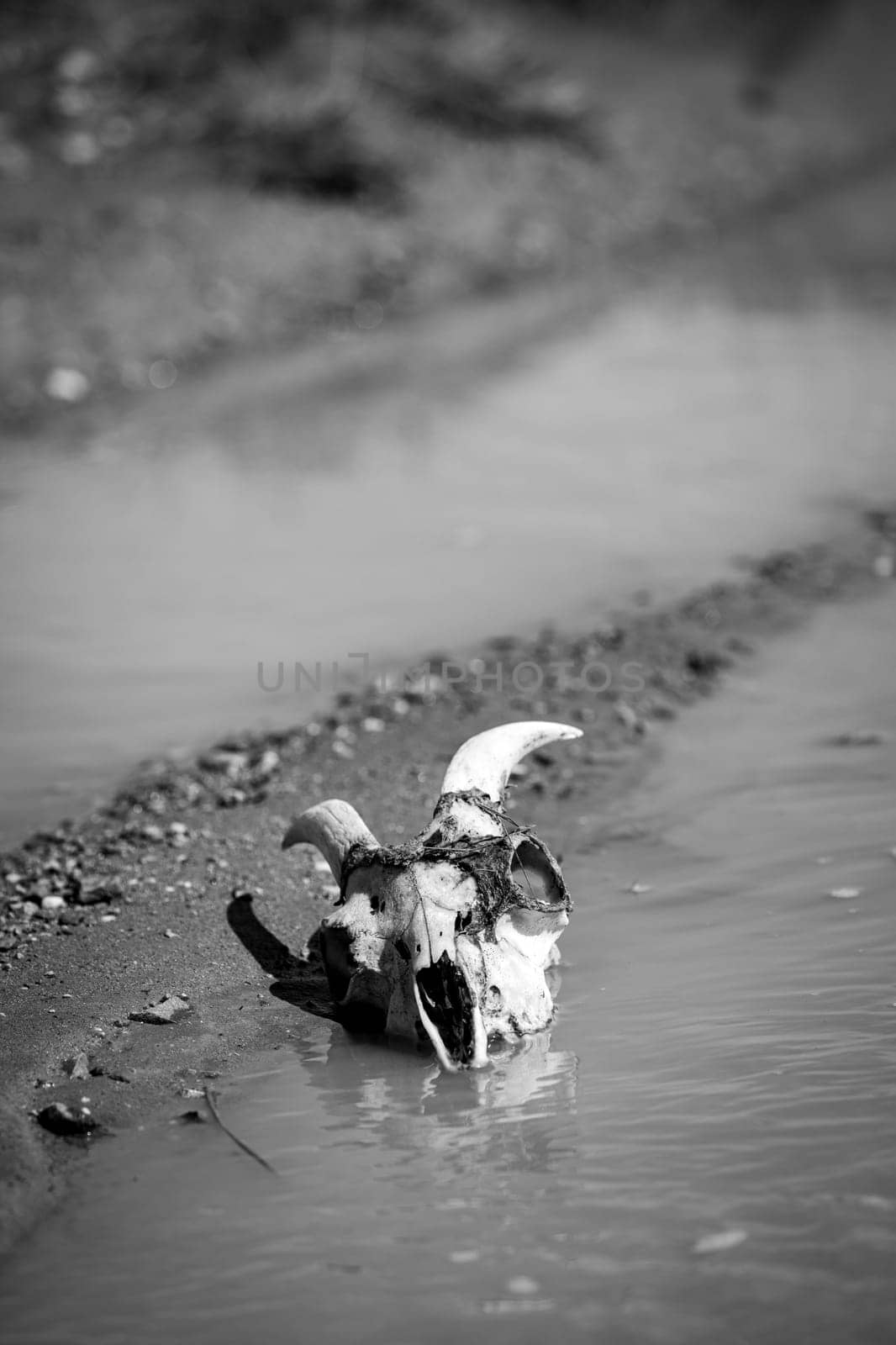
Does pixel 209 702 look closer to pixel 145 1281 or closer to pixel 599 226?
pixel 145 1281

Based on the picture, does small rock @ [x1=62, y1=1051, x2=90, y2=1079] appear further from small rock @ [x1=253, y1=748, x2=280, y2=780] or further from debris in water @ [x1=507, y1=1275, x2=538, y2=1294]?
small rock @ [x1=253, y1=748, x2=280, y2=780]

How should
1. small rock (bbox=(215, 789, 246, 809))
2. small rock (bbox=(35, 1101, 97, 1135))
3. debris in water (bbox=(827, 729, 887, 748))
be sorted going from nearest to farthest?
small rock (bbox=(35, 1101, 97, 1135))
small rock (bbox=(215, 789, 246, 809))
debris in water (bbox=(827, 729, 887, 748))

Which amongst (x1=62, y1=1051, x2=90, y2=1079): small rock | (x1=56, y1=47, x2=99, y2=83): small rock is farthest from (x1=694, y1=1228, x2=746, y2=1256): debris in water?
(x1=56, y1=47, x2=99, y2=83): small rock

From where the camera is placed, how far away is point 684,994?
4.79 meters

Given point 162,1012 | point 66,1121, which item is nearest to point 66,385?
point 162,1012

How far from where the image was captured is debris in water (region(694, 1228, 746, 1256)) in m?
3.44

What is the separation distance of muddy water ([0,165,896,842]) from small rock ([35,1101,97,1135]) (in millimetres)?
2268

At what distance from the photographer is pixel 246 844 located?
5977 mm

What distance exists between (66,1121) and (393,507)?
6.71m

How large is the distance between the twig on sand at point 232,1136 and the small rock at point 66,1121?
1.11 ft

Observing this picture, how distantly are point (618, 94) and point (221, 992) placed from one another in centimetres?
1934

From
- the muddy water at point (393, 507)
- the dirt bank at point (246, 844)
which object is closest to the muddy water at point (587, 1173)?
the dirt bank at point (246, 844)

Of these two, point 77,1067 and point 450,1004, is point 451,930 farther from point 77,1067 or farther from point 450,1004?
point 77,1067

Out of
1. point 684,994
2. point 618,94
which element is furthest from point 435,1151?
point 618,94
